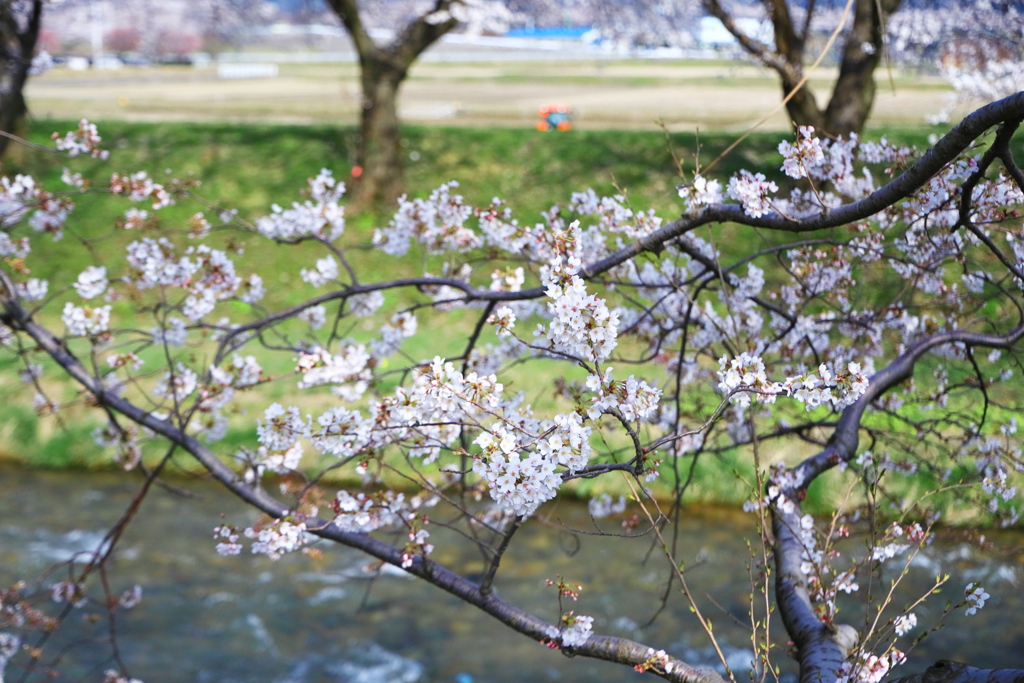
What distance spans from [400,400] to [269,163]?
10587 millimetres

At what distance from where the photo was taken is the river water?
504 centimetres

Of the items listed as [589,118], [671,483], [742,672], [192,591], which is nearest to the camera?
[742,672]

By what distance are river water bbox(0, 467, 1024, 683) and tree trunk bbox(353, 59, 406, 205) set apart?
5168 mm

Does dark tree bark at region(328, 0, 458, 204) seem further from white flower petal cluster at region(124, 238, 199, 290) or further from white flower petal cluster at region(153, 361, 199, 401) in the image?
white flower petal cluster at region(124, 238, 199, 290)

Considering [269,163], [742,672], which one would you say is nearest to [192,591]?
[742,672]

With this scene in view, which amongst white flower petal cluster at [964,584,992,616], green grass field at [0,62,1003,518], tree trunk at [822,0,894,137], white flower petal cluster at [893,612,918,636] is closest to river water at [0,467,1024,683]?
green grass field at [0,62,1003,518]

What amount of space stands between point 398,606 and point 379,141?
6.67m

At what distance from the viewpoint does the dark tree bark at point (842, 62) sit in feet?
27.6

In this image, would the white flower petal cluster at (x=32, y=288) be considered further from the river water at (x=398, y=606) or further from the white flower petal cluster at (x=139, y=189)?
the river water at (x=398, y=606)

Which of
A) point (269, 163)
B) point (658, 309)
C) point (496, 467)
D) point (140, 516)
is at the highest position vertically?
point (496, 467)

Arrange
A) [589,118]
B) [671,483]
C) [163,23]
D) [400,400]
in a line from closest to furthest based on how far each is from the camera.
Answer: [400,400], [671,483], [589,118], [163,23]

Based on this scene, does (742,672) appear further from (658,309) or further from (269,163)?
(269,163)

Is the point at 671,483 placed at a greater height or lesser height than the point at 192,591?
greater

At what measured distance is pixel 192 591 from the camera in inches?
227
